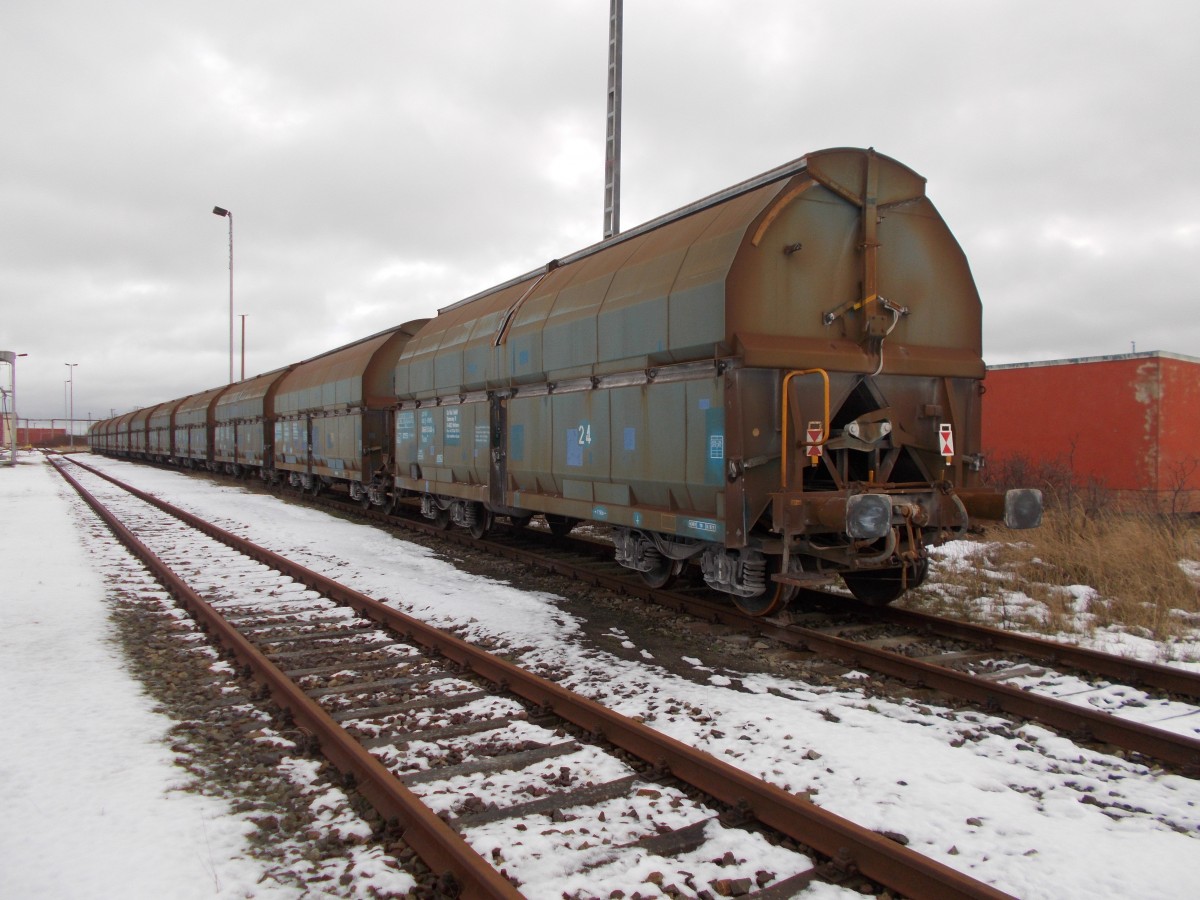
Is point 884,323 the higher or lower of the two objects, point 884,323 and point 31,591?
the higher

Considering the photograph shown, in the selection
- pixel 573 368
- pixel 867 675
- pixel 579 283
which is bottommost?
pixel 867 675

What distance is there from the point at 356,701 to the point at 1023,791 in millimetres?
4056

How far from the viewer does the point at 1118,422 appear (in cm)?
1541

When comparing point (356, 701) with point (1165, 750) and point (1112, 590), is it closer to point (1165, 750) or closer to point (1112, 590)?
point (1165, 750)

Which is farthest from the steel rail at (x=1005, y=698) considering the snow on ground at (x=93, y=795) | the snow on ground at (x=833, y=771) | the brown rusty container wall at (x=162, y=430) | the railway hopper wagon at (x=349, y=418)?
the brown rusty container wall at (x=162, y=430)

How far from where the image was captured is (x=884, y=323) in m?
6.98

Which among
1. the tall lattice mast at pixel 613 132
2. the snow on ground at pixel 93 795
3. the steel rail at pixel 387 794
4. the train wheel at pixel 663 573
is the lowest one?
the snow on ground at pixel 93 795

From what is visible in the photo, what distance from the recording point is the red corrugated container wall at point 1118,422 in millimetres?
14891

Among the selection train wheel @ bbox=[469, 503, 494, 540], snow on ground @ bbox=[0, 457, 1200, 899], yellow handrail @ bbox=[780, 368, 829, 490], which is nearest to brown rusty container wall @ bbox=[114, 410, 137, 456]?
train wheel @ bbox=[469, 503, 494, 540]

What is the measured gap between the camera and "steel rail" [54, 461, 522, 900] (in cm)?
293

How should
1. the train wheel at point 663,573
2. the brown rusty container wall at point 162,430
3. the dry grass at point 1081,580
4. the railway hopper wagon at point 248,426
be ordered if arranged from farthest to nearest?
the brown rusty container wall at point 162,430
the railway hopper wagon at point 248,426
the train wheel at point 663,573
the dry grass at point 1081,580

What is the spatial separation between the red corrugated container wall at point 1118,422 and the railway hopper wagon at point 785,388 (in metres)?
8.87

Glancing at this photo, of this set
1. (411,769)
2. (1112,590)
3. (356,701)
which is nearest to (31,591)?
(356,701)

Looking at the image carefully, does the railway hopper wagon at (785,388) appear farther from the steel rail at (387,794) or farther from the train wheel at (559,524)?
the steel rail at (387,794)
